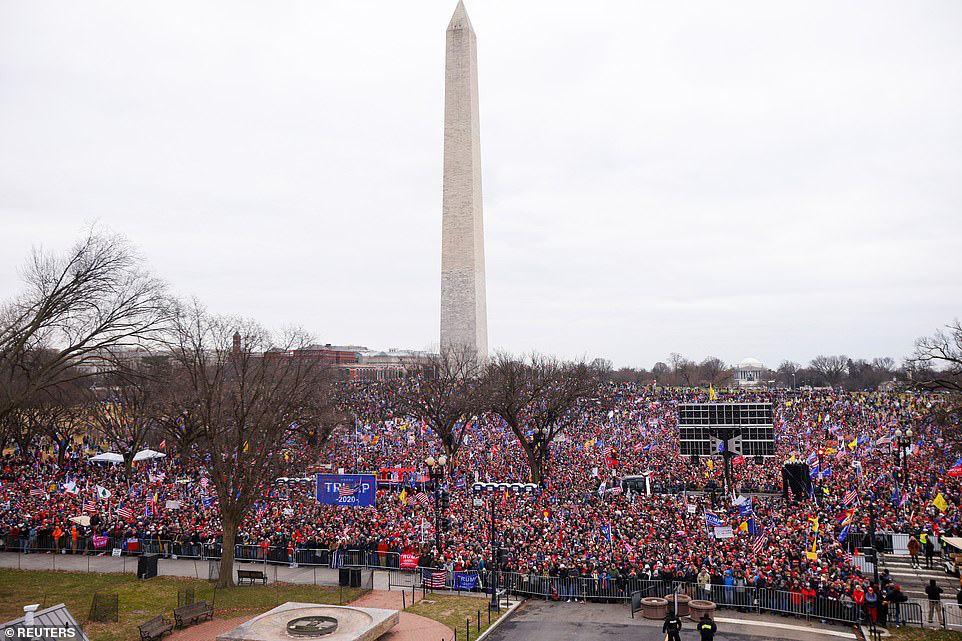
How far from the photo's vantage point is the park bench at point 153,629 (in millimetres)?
17000

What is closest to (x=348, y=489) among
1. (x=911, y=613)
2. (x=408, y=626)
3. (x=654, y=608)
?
(x=408, y=626)

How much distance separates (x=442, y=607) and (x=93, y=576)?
1172cm

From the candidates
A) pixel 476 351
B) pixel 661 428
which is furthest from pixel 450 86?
pixel 661 428

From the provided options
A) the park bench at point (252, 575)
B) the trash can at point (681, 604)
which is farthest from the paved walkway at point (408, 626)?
the trash can at point (681, 604)

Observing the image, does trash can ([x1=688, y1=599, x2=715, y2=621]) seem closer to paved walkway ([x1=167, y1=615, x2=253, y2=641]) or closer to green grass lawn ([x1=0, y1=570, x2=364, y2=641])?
green grass lawn ([x1=0, y1=570, x2=364, y2=641])

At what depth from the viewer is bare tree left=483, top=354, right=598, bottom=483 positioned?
3931cm

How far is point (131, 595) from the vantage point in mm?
21281

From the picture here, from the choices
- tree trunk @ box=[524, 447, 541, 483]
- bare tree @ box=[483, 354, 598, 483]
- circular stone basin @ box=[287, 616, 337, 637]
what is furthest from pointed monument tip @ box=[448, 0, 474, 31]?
circular stone basin @ box=[287, 616, 337, 637]

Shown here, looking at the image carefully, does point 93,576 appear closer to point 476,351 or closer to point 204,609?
point 204,609

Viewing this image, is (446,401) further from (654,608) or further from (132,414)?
(654,608)

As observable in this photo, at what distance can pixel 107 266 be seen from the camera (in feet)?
73.6

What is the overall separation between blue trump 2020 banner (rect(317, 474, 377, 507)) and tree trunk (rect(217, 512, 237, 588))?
340 centimetres

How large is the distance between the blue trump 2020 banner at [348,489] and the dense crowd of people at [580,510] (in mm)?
1676

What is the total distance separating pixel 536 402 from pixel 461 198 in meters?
22.8
